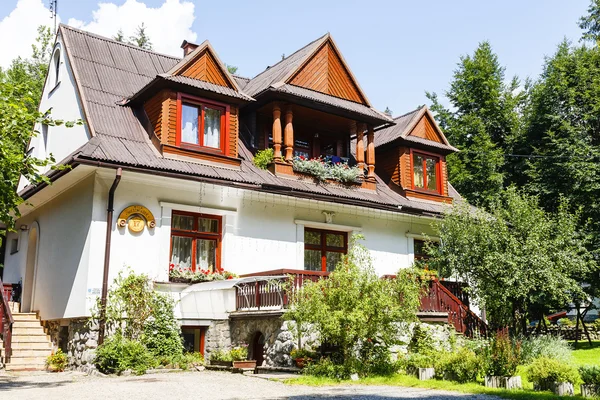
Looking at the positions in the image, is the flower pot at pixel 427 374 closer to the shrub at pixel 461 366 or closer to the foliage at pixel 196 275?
the shrub at pixel 461 366

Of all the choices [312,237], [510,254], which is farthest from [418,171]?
[510,254]

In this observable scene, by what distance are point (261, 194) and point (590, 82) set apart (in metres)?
17.9

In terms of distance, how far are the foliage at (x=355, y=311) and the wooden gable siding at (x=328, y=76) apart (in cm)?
867

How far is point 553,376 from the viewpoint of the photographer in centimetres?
990

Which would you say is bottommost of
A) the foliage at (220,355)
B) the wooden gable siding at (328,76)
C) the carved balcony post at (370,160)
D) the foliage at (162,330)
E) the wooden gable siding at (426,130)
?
the foliage at (220,355)

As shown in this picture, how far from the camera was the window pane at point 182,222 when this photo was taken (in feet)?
53.8

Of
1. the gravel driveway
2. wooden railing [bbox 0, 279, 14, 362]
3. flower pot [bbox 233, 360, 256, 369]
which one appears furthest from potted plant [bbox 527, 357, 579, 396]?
wooden railing [bbox 0, 279, 14, 362]

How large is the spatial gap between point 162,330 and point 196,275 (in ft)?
6.02

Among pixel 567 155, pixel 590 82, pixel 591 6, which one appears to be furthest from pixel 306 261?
pixel 591 6

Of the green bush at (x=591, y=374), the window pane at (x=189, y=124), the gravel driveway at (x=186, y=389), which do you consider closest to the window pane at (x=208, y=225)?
the window pane at (x=189, y=124)

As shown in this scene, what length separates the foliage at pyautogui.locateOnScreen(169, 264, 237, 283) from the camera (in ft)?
51.4

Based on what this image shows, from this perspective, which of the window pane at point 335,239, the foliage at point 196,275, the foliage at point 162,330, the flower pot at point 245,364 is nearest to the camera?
the flower pot at point 245,364

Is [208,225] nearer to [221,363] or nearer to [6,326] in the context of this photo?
[221,363]

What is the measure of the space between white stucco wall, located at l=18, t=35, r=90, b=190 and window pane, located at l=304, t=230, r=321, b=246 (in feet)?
23.4
